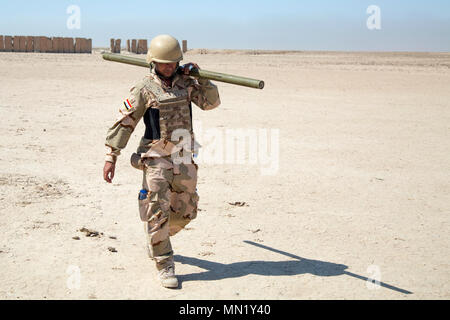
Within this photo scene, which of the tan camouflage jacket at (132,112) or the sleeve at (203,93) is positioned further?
the sleeve at (203,93)

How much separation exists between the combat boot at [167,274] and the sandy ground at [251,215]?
0.05 meters

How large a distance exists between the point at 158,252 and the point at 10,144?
576cm

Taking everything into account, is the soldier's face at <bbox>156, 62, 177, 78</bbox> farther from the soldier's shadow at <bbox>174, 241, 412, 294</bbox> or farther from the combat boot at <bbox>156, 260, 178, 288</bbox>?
the soldier's shadow at <bbox>174, 241, 412, 294</bbox>

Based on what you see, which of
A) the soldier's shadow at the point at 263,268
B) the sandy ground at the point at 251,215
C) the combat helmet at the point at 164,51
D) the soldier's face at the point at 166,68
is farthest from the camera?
the soldier's shadow at the point at 263,268

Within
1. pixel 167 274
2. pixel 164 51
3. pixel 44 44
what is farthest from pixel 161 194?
pixel 44 44

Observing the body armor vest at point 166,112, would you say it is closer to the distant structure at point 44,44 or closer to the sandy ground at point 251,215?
the sandy ground at point 251,215

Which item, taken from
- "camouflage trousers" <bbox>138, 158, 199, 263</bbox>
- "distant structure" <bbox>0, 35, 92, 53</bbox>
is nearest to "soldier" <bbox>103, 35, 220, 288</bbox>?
"camouflage trousers" <bbox>138, 158, 199, 263</bbox>

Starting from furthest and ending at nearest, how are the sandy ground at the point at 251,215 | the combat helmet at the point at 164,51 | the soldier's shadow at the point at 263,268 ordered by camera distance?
the soldier's shadow at the point at 263,268 → the sandy ground at the point at 251,215 → the combat helmet at the point at 164,51

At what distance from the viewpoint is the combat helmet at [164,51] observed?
4457mm

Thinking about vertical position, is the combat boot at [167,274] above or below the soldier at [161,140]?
below

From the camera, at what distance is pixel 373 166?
895cm

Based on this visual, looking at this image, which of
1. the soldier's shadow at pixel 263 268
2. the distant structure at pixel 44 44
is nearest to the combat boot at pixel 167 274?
the soldier's shadow at pixel 263 268

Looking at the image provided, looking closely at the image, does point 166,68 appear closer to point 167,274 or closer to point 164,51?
point 164,51
